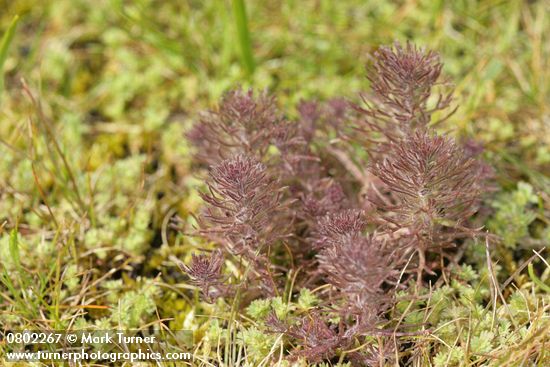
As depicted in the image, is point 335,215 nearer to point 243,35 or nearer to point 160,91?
point 243,35

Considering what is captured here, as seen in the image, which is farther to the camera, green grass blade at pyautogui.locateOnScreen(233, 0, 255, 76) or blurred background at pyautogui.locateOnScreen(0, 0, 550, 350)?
green grass blade at pyautogui.locateOnScreen(233, 0, 255, 76)

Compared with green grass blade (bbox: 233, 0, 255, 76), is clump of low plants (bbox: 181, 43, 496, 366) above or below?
below

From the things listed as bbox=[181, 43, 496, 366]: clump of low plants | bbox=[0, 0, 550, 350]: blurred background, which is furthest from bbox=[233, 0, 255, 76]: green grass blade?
bbox=[181, 43, 496, 366]: clump of low plants

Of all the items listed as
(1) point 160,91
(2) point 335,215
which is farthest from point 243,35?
(2) point 335,215

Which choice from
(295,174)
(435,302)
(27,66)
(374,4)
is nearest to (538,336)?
(435,302)

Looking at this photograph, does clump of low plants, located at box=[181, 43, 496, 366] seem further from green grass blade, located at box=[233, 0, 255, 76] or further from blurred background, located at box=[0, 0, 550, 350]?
green grass blade, located at box=[233, 0, 255, 76]

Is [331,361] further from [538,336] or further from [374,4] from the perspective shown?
[374,4]

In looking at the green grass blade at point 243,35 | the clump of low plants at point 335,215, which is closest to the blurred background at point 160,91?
the green grass blade at point 243,35
